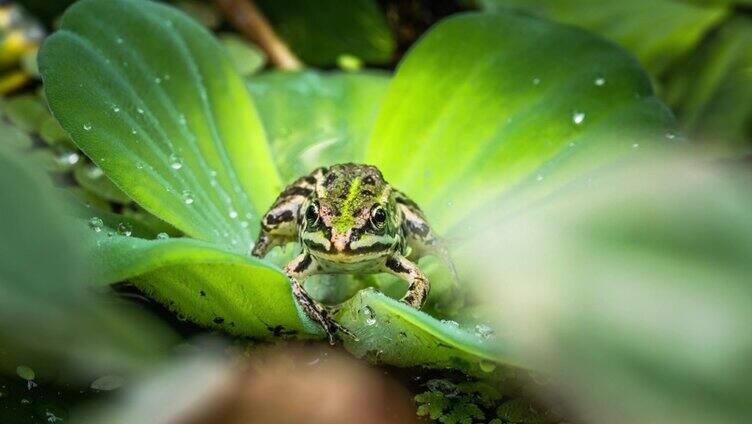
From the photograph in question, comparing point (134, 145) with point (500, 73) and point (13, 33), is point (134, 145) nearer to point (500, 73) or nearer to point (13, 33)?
point (500, 73)

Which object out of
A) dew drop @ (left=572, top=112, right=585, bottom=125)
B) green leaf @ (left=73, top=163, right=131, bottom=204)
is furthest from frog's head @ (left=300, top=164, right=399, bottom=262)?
green leaf @ (left=73, top=163, right=131, bottom=204)

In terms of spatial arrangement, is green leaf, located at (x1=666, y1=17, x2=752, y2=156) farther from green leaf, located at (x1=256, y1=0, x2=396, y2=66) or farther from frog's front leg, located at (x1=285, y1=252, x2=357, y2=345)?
frog's front leg, located at (x1=285, y1=252, x2=357, y2=345)

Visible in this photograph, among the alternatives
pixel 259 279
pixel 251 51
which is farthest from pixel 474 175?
pixel 251 51

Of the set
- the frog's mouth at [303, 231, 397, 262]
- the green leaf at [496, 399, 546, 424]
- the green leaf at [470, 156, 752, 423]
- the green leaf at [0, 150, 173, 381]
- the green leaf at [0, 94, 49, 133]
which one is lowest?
the green leaf at [0, 94, 49, 133]

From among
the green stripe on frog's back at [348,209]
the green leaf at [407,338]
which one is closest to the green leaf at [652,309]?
the green leaf at [407,338]

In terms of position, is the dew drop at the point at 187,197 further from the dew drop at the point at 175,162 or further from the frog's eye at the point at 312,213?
the frog's eye at the point at 312,213
